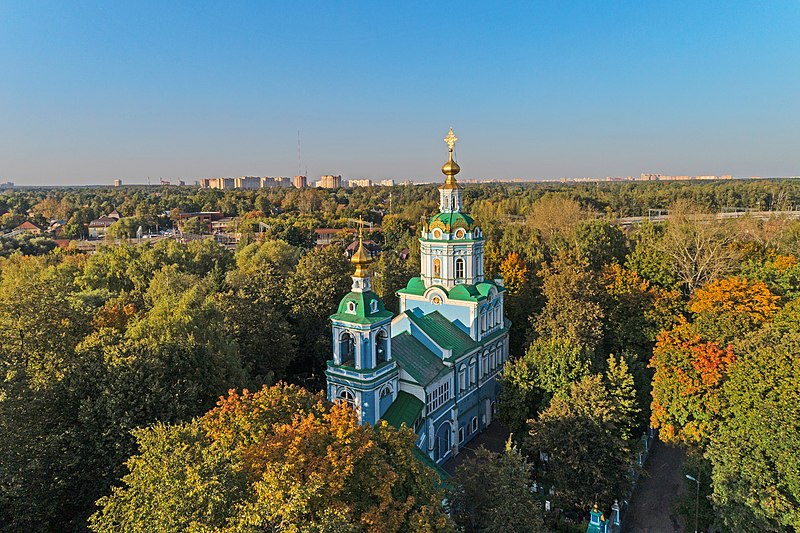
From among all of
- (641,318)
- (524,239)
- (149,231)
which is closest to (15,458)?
(641,318)

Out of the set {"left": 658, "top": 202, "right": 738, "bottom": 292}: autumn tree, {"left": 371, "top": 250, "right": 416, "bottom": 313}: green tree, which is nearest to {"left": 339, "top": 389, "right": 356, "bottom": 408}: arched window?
{"left": 371, "top": 250, "right": 416, "bottom": 313}: green tree

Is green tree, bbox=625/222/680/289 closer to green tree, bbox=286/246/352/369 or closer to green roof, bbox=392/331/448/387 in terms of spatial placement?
green roof, bbox=392/331/448/387

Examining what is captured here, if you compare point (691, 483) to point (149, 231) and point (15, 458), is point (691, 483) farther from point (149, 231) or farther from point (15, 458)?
point (149, 231)

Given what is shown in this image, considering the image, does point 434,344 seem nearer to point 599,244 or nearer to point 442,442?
point 442,442

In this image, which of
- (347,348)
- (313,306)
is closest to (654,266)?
(313,306)

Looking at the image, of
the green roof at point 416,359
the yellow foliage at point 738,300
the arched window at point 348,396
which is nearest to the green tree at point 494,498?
the arched window at point 348,396

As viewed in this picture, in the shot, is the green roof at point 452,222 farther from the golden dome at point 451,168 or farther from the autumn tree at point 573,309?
Answer: the autumn tree at point 573,309
